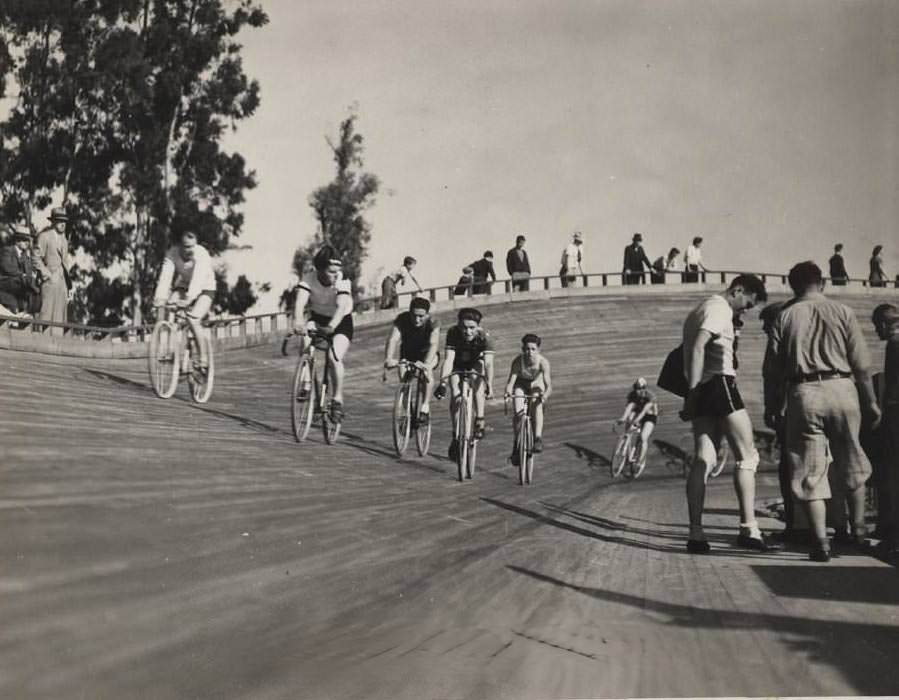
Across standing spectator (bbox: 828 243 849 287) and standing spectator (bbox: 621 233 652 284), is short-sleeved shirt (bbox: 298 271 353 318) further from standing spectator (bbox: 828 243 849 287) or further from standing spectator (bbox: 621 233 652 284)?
standing spectator (bbox: 828 243 849 287)

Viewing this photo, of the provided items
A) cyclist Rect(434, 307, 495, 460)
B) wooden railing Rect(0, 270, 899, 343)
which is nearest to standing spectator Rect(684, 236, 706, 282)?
wooden railing Rect(0, 270, 899, 343)

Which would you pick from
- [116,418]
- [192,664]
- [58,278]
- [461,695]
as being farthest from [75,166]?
[461,695]

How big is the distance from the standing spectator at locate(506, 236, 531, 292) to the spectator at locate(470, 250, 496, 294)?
5.2 inches

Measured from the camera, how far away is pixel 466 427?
7.82 meters

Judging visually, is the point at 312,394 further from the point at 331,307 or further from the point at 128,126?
the point at 128,126

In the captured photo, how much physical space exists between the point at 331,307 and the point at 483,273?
3.74 feet

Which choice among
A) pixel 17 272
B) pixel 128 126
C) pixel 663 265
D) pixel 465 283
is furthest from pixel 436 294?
pixel 17 272

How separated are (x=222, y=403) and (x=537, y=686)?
316 cm

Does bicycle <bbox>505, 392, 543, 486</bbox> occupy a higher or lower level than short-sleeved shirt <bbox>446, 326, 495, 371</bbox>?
lower

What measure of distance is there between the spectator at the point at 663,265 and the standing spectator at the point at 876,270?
1.25m

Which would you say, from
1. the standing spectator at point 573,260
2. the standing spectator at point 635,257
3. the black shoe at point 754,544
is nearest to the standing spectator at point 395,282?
the standing spectator at point 573,260

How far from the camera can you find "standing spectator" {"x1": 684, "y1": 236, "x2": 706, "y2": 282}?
22.9 ft

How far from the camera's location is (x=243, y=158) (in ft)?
19.9

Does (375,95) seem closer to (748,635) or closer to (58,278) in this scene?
(58,278)
